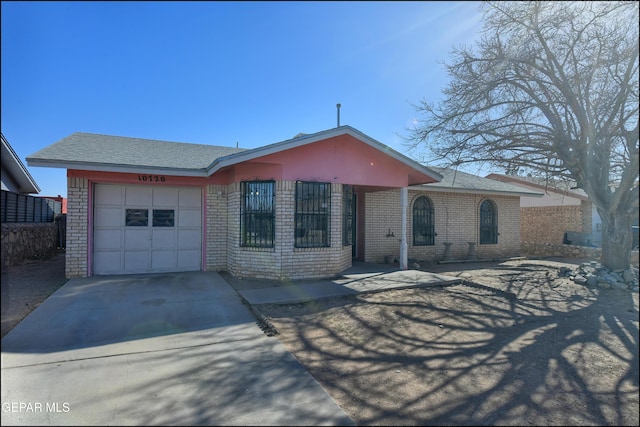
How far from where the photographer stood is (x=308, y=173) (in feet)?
28.5

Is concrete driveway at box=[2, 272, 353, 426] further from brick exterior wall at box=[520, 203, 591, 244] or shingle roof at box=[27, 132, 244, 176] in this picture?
brick exterior wall at box=[520, 203, 591, 244]

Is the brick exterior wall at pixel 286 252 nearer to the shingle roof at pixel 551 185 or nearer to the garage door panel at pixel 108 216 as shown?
the garage door panel at pixel 108 216

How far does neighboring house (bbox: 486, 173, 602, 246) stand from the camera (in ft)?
54.7

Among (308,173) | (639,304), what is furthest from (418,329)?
(308,173)

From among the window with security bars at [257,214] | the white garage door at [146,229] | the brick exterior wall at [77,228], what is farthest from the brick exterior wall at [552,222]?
the brick exterior wall at [77,228]

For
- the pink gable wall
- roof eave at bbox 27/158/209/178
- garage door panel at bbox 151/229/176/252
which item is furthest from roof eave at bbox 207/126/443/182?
garage door panel at bbox 151/229/176/252

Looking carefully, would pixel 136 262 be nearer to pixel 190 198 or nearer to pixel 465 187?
pixel 190 198

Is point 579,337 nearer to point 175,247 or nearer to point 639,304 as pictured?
point 639,304

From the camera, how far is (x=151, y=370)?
3721 mm

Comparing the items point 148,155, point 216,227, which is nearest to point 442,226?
point 216,227

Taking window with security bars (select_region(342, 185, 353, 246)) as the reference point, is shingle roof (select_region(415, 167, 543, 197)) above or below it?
above

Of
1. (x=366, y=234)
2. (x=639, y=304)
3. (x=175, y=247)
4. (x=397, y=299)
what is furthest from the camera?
(x=366, y=234)

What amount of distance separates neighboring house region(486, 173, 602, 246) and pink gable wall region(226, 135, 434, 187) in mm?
9743

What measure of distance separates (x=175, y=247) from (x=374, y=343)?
6934 mm
